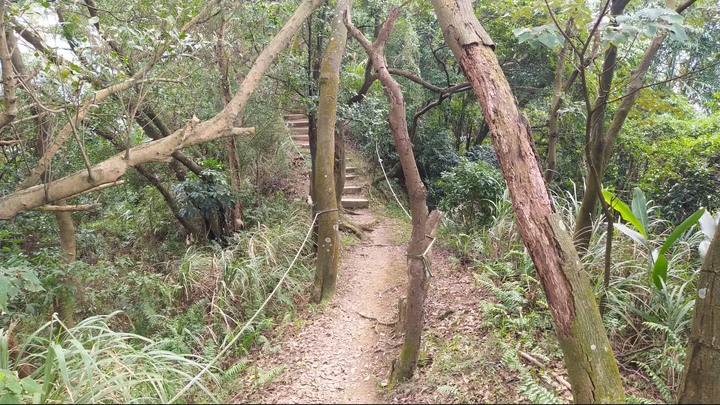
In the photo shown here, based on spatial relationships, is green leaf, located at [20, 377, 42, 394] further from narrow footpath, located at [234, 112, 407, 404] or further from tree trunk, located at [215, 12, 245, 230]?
tree trunk, located at [215, 12, 245, 230]

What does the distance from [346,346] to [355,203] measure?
6160mm

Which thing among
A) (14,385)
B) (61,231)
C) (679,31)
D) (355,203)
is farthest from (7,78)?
(355,203)

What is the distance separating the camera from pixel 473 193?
23.1 ft

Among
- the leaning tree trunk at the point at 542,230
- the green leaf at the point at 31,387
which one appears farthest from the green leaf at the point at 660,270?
the green leaf at the point at 31,387

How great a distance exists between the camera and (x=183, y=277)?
5828 mm

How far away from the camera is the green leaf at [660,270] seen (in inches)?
137

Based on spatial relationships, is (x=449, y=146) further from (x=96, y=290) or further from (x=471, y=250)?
(x=96, y=290)

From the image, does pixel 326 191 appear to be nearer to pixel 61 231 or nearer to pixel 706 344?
pixel 61 231

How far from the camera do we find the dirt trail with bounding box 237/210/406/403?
10.8 ft

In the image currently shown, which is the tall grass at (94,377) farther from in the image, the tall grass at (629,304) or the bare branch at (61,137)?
the tall grass at (629,304)

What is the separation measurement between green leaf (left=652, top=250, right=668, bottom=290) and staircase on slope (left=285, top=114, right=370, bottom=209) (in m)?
6.77

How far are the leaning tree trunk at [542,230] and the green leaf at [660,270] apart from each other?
5.04 feet

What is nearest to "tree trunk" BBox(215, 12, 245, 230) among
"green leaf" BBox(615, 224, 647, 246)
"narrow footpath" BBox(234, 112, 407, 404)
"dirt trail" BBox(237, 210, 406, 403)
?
"narrow footpath" BBox(234, 112, 407, 404)

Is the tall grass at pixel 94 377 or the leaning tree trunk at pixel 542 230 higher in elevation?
the leaning tree trunk at pixel 542 230
